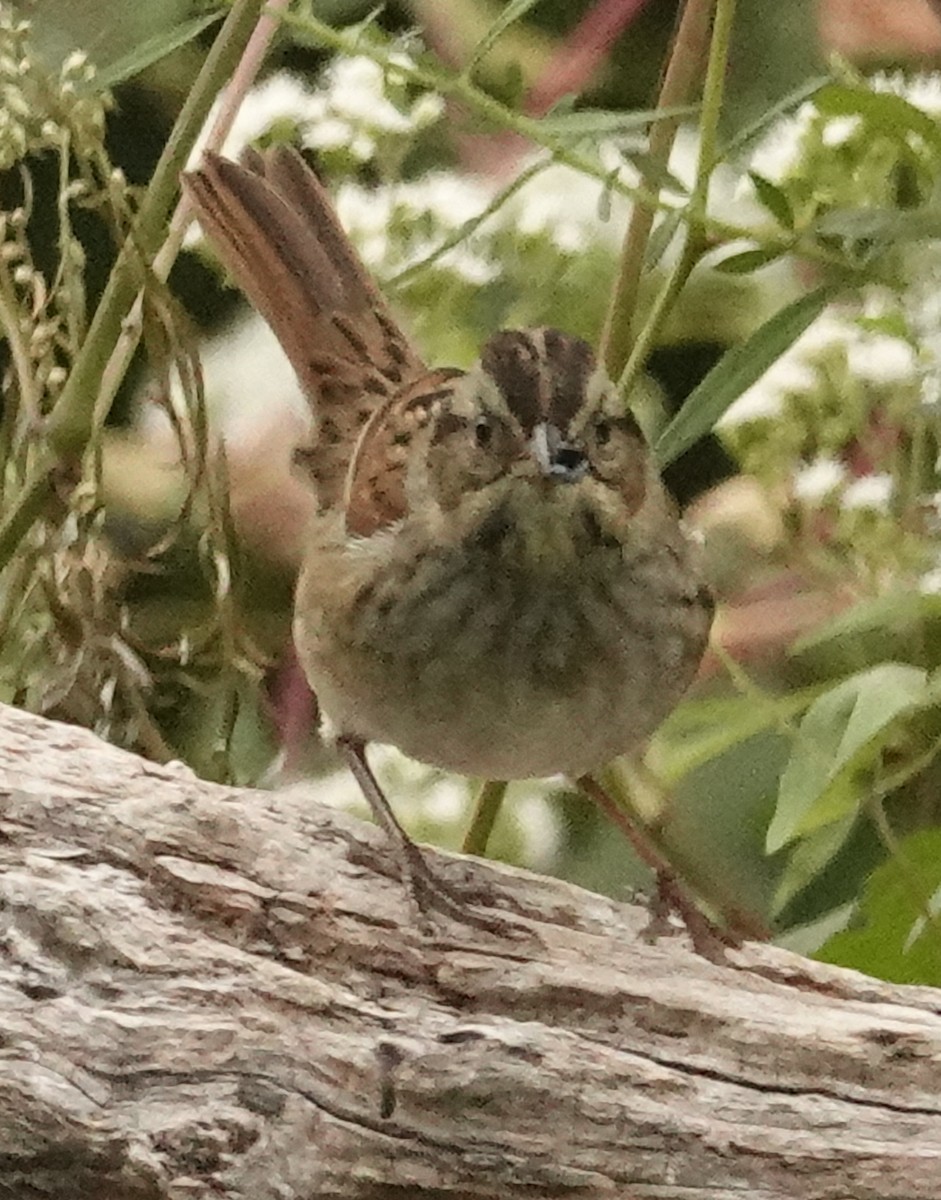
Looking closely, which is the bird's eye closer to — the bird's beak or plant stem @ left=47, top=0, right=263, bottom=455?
the bird's beak

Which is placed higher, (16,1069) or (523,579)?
(523,579)

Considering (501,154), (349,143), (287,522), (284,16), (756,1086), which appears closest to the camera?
(756,1086)

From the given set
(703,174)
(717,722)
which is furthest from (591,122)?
(717,722)

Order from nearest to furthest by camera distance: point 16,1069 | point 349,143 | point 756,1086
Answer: point 16,1069 < point 756,1086 < point 349,143

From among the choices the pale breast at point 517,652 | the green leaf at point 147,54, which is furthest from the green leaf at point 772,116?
the green leaf at point 147,54

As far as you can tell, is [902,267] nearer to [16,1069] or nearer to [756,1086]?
[756,1086]

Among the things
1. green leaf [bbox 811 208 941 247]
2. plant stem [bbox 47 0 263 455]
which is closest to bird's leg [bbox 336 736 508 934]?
plant stem [bbox 47 0 263 455]

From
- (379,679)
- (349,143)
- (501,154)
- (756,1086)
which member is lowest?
(756,1086)

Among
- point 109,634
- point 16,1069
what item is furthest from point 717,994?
point 109,634
